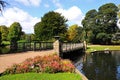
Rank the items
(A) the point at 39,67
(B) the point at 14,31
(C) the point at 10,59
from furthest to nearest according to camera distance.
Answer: (B) the point at 14,31 < (C) the point at 10,59 < (A) the point at 39,67

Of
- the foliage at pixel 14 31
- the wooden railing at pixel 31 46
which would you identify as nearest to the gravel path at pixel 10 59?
the wooden railing at pixel 31 46

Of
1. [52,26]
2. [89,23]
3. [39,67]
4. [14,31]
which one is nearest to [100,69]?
[39,67]

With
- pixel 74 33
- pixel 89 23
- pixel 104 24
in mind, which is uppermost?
pixel 89 23

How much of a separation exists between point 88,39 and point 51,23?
19.7m

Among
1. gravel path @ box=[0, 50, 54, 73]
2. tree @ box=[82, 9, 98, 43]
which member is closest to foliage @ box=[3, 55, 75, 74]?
gravel path @ box=[0, 50, 54, 73]

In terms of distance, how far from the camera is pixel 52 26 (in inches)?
2798

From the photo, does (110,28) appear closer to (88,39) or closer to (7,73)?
Answer: (88,39)

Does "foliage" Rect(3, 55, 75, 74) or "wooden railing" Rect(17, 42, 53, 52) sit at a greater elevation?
"wooden railing" Rect(17, 42, 53, 52)

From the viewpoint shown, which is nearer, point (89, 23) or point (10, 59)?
point (10, 59)

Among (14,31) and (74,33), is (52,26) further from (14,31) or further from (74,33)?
(74,33)

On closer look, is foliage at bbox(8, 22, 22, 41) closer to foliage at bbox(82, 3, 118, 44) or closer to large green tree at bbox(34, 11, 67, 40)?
large green tree at bbox(34, 11, 67, 40)

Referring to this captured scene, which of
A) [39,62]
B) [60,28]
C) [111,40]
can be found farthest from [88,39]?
[39,62]

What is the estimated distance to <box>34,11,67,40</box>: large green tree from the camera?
234 ft

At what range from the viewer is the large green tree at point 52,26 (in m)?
71.4
